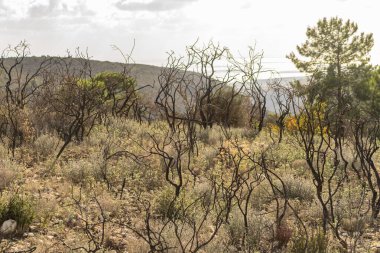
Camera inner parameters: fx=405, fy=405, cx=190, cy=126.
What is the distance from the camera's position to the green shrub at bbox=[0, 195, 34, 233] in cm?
518

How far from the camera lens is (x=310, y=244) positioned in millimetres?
4547

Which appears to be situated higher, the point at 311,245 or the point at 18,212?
the point at 311,245

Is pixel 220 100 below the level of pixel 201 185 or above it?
above

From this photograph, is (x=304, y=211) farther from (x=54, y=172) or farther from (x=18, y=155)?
(x=18, y=155)

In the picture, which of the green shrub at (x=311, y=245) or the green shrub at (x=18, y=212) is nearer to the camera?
the green shrub at (x=311, y=245)

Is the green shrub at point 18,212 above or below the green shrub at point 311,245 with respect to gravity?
below

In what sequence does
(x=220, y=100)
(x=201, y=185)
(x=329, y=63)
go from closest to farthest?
(x=201, y=185) → (x=220, y=100) → (x=329, y=63)

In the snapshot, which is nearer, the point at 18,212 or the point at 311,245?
the point at 311,245

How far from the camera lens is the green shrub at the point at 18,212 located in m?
5.18

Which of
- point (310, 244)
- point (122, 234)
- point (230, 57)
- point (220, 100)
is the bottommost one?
point (122, 234)

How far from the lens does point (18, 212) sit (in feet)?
17.2

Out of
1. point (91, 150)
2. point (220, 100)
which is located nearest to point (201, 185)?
point (91, 150)

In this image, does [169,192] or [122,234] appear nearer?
[122,234]

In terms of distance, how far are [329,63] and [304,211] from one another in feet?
87.0
